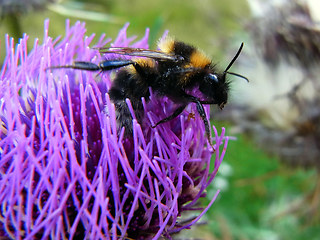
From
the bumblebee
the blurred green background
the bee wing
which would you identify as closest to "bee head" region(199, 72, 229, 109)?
the bumblebee

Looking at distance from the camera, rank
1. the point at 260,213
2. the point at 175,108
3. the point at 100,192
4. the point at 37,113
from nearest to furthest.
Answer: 1. the point at 100,192
2. the point at 37,113
3. the point at 175,108
4. the point at 260,213

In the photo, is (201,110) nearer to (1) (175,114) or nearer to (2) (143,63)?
(1) (175,114)

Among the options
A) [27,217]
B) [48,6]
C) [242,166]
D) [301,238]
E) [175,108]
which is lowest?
[27,217]

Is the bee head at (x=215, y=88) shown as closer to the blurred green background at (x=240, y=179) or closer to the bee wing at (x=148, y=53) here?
the bee wing at (x=148, y=53)

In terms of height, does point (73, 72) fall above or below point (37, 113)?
above

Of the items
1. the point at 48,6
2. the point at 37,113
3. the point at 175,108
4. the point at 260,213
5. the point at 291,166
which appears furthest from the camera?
the point at 260,213

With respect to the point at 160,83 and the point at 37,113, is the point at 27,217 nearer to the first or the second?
the point at 37,113

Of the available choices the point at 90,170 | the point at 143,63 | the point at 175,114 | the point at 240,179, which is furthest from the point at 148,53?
the point at 240,179

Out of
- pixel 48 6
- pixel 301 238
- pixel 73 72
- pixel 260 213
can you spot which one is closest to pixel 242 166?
pixel 260 213
